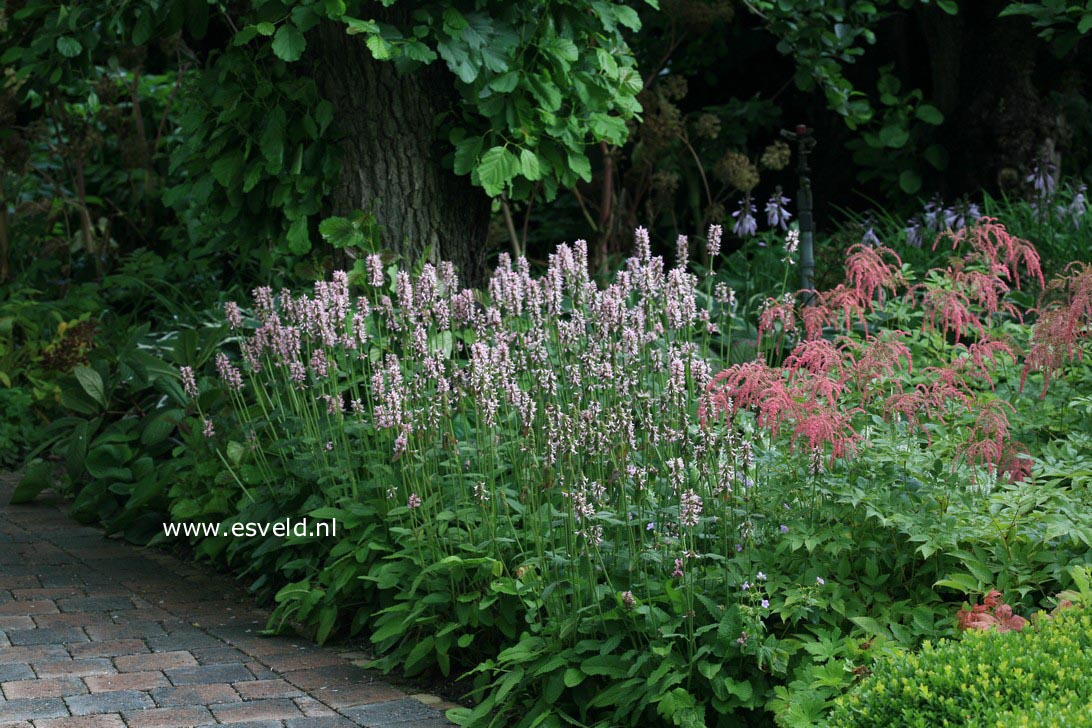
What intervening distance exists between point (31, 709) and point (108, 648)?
551mm

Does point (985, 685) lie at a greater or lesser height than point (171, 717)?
greater

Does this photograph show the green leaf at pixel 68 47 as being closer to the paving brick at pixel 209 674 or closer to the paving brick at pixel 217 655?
the paving brick at pixel 217 655

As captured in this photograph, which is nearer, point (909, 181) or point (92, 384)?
point (92, 384)

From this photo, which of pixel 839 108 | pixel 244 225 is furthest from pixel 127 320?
pixel 839 108

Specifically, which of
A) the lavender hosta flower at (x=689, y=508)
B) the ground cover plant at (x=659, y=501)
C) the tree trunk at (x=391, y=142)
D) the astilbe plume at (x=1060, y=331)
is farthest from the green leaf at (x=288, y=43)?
the astilbe plume at (x=1060, y=331)

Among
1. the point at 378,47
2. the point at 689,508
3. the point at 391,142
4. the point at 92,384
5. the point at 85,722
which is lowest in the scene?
the point at 85,722

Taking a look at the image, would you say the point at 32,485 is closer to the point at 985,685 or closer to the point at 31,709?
the point at 31,709

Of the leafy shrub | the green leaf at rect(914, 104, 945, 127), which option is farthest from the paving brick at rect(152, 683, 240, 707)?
the green leaf at rect(914, 104, 945, 127)

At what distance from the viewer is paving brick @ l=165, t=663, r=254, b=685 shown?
3.80 m

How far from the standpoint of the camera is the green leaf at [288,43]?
495 centimetres

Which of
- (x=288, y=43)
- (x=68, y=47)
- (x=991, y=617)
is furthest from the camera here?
(x=68, y=47)

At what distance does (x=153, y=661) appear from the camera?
3955 mm

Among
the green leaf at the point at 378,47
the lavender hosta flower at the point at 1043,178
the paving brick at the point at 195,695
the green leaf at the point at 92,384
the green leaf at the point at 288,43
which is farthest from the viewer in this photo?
the lavender hosta flower at the point at 1043,178

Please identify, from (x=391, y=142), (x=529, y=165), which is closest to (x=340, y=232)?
(x=391, y=142)
